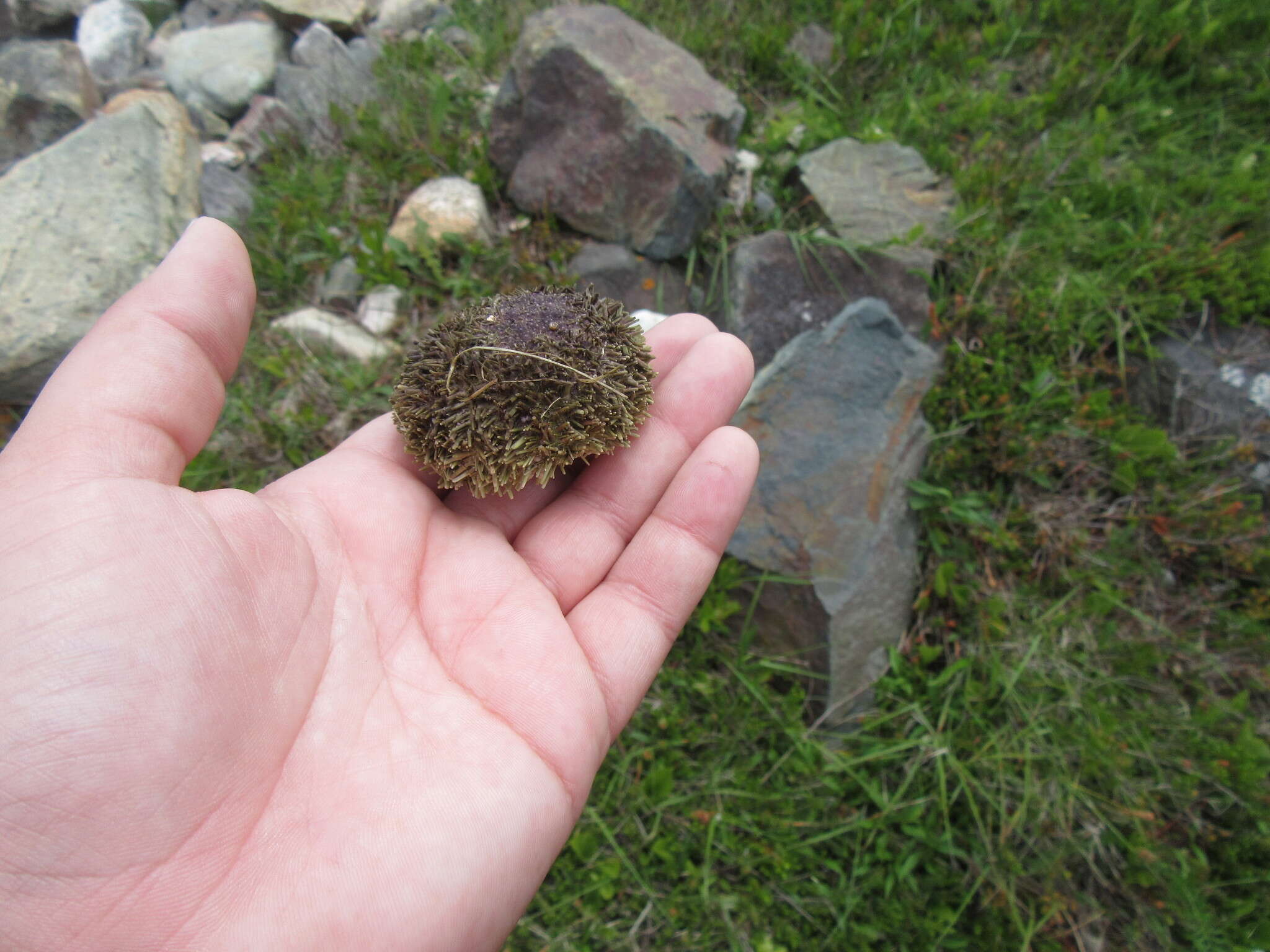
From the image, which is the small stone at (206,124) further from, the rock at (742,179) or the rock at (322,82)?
the rock at (742,179)

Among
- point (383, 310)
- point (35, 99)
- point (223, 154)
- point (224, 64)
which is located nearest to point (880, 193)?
point (383, 310)

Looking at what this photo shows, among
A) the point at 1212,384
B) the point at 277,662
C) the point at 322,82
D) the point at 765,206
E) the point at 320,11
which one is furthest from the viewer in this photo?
the point at 320,11

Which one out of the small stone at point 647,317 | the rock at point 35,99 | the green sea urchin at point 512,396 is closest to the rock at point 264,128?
the rock at point 35,99

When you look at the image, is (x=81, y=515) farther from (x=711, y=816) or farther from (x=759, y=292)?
(x=759, y=292)

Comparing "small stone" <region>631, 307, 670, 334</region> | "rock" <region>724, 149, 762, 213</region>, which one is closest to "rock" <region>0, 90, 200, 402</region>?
"small stone" <region>631, 307, 670, 334</region>

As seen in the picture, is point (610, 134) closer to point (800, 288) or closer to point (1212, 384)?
point (800, 288)

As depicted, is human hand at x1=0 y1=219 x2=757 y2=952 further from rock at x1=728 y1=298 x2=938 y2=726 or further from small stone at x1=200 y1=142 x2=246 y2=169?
small stone at x1=200 y1=142 x2=246 y2=169
